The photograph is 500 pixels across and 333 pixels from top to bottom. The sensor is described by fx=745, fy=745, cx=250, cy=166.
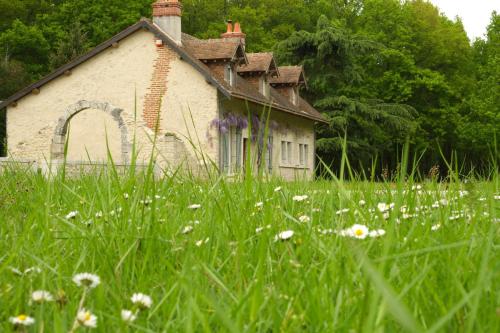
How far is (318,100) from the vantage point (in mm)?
41094

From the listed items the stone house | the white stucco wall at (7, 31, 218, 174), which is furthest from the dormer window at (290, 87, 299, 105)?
the white stucco wall at (7, 31, 218, 174)

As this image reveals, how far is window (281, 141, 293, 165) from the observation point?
3166cm

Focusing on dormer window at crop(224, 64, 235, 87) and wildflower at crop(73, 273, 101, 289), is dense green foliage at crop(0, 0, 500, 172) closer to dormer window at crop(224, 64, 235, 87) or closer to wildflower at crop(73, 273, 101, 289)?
dormer window at crop(224, 64, 235, 87)

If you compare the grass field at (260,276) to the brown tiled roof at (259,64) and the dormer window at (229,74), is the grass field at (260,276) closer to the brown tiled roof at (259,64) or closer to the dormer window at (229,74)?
the dormer window at (229,74)

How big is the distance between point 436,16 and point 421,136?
1127cm

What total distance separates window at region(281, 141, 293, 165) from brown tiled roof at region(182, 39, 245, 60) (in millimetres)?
5440

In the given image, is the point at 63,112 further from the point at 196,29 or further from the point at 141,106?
the point at 196,29

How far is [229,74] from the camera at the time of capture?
27.0m

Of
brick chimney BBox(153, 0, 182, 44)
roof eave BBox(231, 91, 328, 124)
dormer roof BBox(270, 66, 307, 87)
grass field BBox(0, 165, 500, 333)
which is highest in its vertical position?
brick chimney BBox(153, 0, 182, 44)

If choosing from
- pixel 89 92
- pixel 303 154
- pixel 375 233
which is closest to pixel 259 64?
pixel 303 154

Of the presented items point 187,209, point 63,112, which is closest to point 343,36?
point 63,112

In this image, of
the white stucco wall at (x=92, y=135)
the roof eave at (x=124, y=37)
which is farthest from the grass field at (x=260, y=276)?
the white stucco wall at (x=92, y=135)

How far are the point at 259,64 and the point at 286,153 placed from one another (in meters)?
4.25

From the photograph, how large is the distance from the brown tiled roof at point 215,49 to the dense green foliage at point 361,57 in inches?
476
